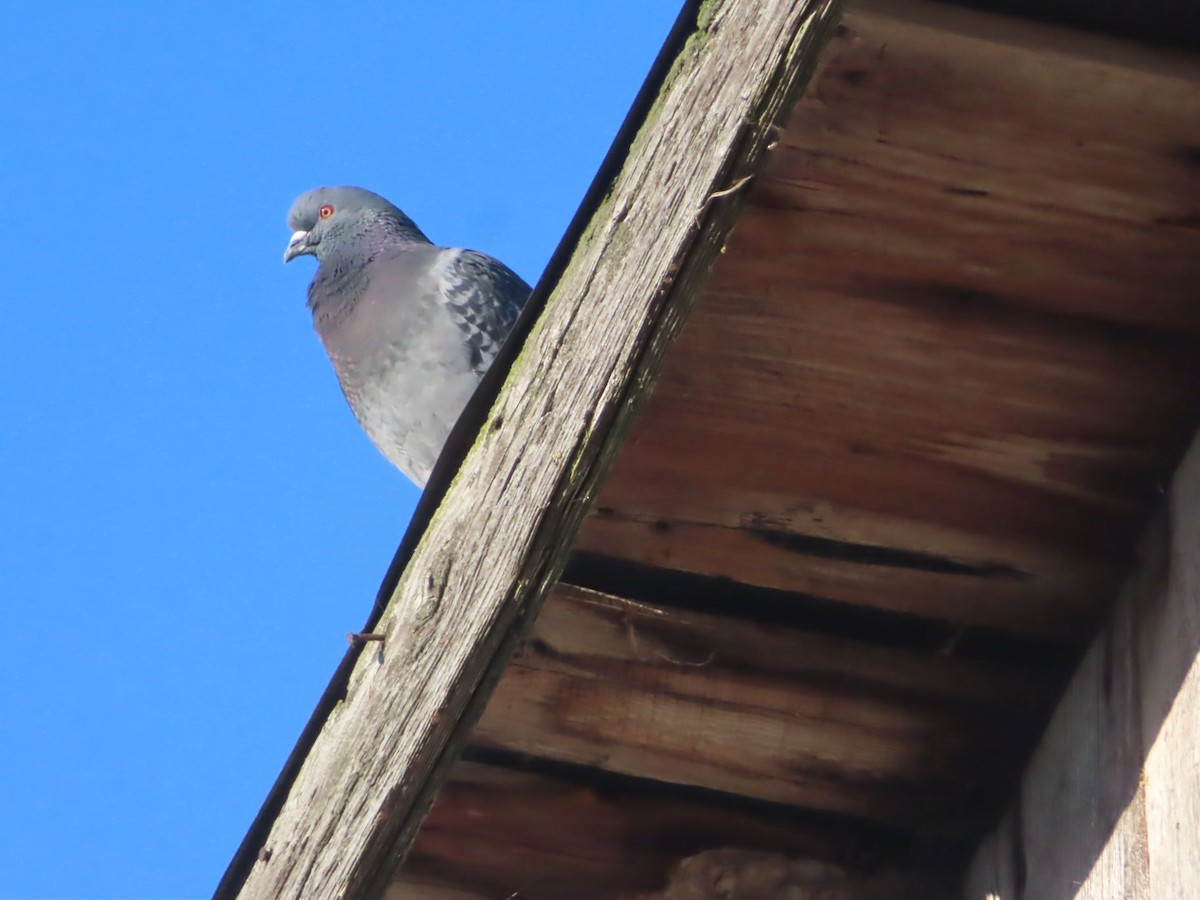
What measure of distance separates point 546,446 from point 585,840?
38.1 inches

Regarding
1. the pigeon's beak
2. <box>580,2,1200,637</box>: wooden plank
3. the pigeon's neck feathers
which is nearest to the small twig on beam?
<box>580,2,1200,637</box>: wooden plank

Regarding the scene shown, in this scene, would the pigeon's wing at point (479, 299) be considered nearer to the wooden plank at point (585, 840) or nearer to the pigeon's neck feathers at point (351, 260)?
the pigeon's neck feathers at point (351, 260)

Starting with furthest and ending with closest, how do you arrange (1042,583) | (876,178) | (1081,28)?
1. (1042,583)
2. (876,178)
3. (1081,28)

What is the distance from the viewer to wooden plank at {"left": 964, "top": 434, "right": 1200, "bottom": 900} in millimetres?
1925

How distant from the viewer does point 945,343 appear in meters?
1.90

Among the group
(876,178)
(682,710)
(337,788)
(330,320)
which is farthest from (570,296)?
(330,320)

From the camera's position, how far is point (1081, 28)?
5.41 ft

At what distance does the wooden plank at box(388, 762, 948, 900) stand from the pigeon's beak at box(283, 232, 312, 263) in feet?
15.6

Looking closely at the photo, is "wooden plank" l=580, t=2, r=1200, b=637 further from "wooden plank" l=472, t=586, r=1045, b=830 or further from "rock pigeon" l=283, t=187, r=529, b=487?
"rock pigeon" l=283, t=187, r=529, b=487

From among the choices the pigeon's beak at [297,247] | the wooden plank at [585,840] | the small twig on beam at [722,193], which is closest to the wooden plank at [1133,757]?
the wooden plank at [585,840]

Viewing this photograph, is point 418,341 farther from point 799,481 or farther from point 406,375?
point 799,481

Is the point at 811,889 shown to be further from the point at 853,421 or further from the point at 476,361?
the point at 476,361

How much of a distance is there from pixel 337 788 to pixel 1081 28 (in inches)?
47.1

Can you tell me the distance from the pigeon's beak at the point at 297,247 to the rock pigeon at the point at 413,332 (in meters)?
1.09
